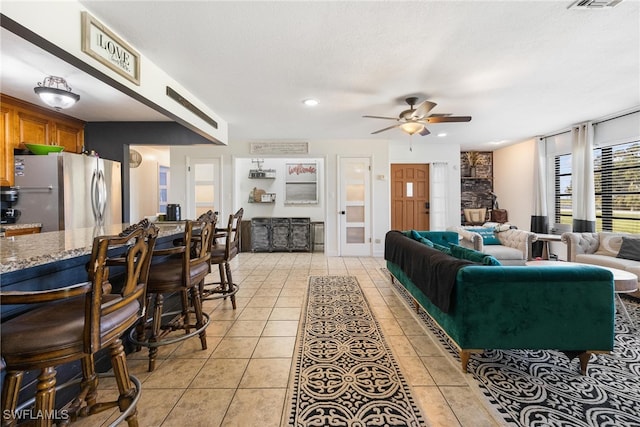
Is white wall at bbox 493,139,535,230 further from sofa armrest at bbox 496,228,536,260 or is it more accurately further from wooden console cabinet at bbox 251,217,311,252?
wooden console cabinet at bbox 251,217,311,252

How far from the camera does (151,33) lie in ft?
7.25

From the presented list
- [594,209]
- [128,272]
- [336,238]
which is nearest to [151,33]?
[128,272]

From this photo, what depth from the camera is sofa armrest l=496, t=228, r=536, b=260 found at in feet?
13.6

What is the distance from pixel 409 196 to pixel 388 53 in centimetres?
482

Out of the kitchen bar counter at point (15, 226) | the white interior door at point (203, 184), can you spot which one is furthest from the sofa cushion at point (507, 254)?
the kitchen bar counter at point (15, 226)

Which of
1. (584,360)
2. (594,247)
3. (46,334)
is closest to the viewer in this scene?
(46,334)

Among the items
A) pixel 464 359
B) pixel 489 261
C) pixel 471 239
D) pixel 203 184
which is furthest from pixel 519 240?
pixel 203 184

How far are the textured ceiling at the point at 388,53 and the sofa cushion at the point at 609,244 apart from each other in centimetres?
183

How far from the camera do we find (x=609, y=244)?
12.8 ft

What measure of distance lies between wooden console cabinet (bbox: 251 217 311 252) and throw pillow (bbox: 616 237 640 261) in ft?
16.7

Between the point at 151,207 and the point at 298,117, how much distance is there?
4.70 metres

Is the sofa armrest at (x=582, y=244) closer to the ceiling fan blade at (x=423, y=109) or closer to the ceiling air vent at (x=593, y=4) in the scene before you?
the ceiling fan blade at (x=423, y=109)

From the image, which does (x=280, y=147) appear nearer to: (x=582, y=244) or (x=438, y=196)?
(x=438, y=196)

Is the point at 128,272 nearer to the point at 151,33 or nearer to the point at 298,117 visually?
the point at 151,33
